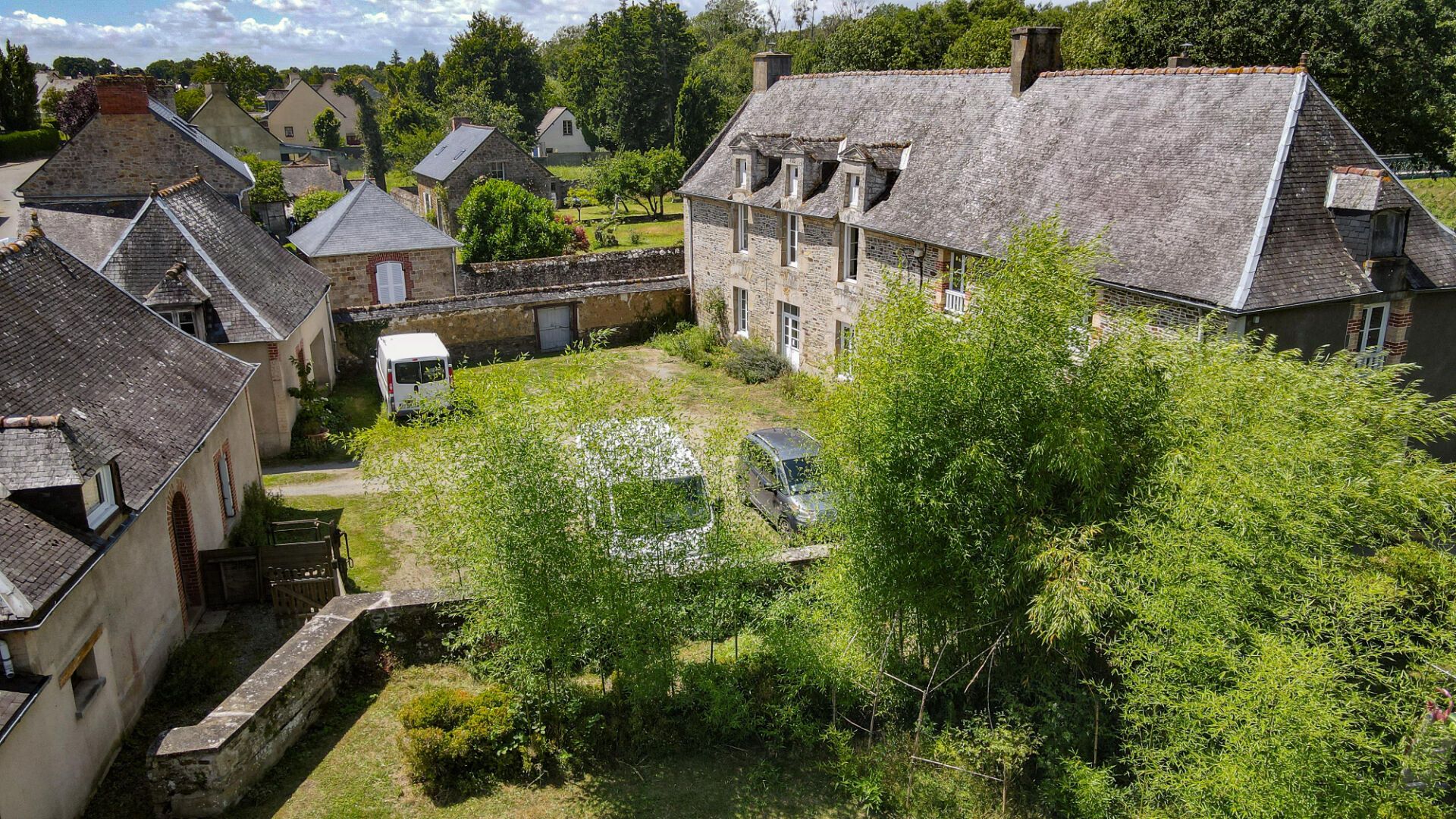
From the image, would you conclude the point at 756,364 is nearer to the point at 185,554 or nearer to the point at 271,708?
the point at 185,554

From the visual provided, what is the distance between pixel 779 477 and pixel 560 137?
5921cm

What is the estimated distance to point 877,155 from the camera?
20250 mm

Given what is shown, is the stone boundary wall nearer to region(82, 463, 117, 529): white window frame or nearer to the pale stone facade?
the pale stone facade

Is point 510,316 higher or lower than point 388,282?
lower

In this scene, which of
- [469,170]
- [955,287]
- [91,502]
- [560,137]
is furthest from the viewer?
[560,137]

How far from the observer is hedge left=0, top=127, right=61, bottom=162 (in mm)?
51281

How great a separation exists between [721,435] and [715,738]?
329 centimetres

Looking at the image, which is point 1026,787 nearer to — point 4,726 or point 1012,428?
point 1012,428

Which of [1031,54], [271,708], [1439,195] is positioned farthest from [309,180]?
[1439,195]

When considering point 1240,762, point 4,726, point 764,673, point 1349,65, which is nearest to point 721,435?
point 764,673

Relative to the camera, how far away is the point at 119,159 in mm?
26016

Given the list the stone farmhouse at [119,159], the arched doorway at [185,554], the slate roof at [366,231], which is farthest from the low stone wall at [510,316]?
the arched doorway at [185,554]

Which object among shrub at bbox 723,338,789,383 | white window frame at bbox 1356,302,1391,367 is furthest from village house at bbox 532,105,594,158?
white window frame at bbox 1356,302,1391,367

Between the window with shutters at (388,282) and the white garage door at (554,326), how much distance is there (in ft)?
14.2
